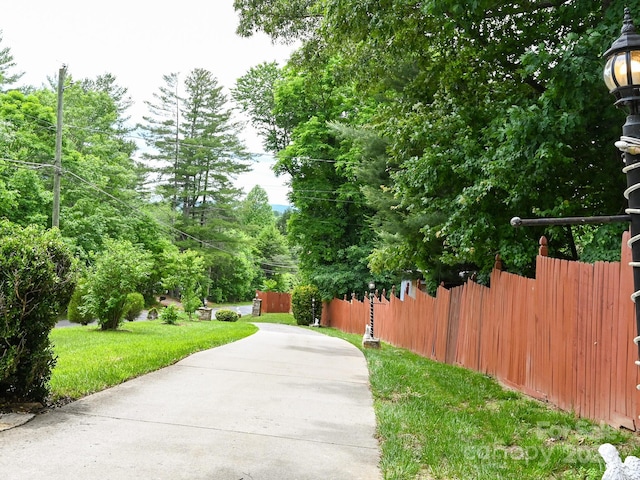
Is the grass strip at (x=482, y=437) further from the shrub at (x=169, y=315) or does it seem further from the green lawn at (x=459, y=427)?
the shrub at (x=169, y=315)

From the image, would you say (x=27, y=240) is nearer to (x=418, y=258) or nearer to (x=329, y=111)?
(x=418, y=258)

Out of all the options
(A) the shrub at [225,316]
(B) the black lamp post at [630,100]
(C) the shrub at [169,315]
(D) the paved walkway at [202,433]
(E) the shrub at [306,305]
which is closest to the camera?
(B) the black lamp post at [630,100]

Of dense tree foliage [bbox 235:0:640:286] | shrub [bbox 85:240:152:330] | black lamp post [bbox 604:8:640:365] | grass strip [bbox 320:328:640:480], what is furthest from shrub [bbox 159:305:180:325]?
black lamp post [bbox 604:8:640:365]

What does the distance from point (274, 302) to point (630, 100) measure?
50.7 metres

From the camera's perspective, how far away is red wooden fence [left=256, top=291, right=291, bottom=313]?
171 ft

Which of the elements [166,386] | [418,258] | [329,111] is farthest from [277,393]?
[329,111]

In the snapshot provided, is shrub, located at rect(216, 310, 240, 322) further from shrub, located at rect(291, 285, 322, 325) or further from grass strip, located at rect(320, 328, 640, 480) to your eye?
grass strip, located at rect(320, 328, 640, 480)

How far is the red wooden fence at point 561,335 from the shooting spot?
5.04m

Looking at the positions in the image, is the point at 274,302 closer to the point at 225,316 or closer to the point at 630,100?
the point at 225,316

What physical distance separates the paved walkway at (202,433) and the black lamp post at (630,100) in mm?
2332

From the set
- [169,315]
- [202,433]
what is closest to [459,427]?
[202,433]

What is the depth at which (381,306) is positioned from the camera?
2114 cm

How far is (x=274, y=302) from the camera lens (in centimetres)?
5300

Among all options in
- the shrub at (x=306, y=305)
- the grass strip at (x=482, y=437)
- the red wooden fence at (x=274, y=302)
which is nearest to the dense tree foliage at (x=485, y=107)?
the grass strip at (x=482, y=437)
